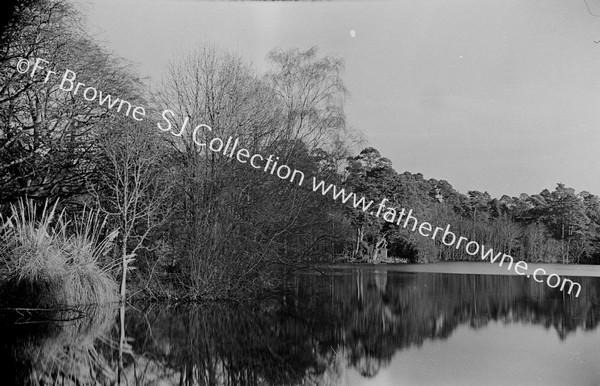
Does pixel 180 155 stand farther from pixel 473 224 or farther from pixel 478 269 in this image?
pixel 473 224

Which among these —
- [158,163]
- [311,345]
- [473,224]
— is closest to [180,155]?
[158,163]

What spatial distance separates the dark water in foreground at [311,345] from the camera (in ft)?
15.4

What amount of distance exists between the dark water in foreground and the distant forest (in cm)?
104

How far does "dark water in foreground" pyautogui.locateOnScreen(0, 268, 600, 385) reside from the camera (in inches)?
185

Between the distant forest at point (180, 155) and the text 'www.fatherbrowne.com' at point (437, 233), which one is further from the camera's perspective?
the text 'www.fatherbrowne.com' at point (437, 233)

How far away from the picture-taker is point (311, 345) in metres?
6.11

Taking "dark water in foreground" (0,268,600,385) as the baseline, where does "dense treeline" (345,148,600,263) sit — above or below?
above

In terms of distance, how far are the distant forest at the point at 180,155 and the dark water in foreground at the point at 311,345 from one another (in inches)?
40.8

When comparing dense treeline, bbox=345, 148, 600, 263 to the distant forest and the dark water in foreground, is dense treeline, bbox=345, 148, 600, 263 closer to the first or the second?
the distant forest

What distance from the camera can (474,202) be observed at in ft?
118

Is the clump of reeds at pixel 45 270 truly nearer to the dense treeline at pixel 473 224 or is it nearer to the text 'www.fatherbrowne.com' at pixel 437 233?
the text 'www.fatherbrowne.com' at pixel 437 233

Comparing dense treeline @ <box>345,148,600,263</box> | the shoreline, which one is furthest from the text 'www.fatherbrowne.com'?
the shoreline

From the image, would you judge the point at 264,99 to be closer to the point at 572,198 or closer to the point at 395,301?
the point at 395,301

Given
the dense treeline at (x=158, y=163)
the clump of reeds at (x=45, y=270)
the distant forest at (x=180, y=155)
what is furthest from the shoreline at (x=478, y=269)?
the clump of reeds at (x=45, y=270)
